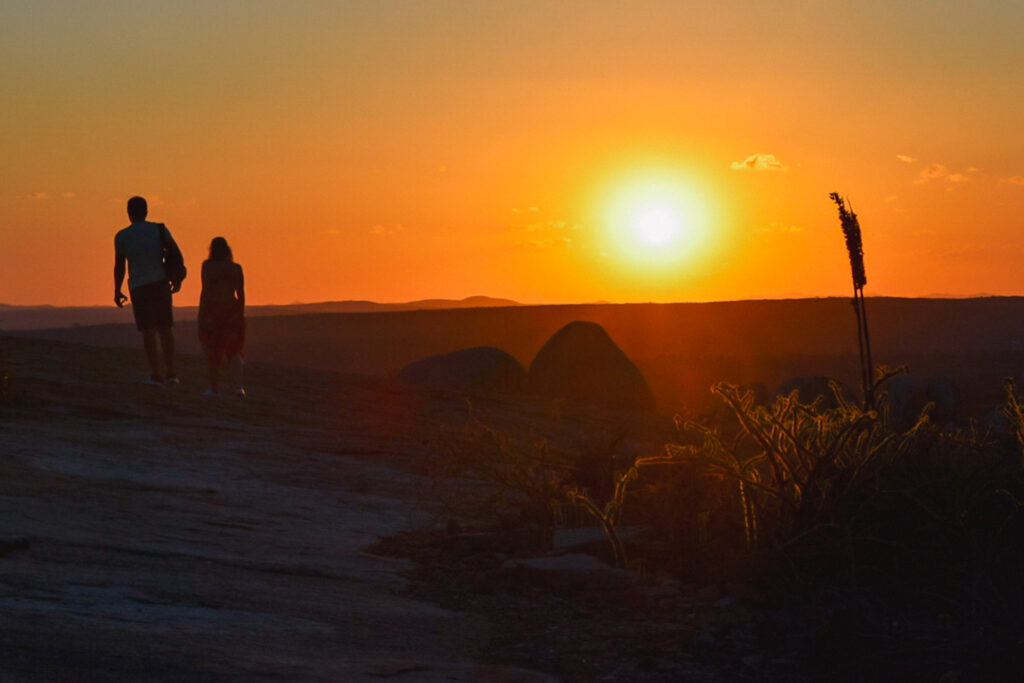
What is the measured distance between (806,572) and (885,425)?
1.11 m

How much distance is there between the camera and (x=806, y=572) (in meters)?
4.84

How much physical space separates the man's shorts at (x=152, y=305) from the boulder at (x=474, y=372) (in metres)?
10.4

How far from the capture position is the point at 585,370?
71.1ft

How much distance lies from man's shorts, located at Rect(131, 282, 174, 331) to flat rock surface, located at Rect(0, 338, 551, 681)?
69 centimetres

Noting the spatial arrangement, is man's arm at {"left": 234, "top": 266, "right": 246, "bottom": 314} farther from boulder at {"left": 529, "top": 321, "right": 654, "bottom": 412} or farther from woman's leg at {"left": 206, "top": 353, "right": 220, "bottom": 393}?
boulder at {"left": 529, "top": 321, "right": 654, "bottom": 412}

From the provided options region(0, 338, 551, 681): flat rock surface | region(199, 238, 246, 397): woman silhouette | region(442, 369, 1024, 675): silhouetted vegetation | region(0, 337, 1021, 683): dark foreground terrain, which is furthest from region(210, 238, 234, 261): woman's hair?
region(442, 369, 1024, 675): silhouetted vegetation

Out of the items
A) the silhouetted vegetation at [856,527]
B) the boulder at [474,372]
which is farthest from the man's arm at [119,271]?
the boulder at [474,372]

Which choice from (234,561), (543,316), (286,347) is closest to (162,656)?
(234,561)

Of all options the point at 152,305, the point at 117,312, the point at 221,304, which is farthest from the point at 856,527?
the point at 117,312

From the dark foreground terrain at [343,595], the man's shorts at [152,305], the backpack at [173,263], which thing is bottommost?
the dark foreground terrain at [343,595]

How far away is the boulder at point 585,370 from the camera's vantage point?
69.0ft

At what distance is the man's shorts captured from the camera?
34.6 feet

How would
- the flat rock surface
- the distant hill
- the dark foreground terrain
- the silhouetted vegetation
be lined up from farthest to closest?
the distant hill, the silhouetted vegetation, the dark foreground terrain, the flat rock surface

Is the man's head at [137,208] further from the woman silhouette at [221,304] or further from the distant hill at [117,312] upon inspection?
the distant hill at [117,312]
